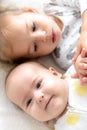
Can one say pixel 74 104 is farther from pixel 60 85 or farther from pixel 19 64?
pixel 19 64

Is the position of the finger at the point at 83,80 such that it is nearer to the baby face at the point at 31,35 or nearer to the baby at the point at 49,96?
the baby at the point at 49,96

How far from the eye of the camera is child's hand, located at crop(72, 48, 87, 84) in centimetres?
109

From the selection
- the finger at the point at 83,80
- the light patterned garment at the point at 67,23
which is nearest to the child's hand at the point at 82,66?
the finger at the point at 83,80

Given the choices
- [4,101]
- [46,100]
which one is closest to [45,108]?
[46,100]

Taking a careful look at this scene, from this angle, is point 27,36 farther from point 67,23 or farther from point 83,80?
point 83,80

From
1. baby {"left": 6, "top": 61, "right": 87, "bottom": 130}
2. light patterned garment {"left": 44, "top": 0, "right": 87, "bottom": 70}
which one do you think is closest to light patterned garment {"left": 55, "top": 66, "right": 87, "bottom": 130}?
baby {"left": 6, "top": 61, "right": 87, "bottom": 130}

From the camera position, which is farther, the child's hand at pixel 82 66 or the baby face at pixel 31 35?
the baby face at pixel 31 35

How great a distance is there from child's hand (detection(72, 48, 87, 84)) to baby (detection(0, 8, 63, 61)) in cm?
19

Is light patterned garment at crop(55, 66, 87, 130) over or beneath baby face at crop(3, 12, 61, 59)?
beneath

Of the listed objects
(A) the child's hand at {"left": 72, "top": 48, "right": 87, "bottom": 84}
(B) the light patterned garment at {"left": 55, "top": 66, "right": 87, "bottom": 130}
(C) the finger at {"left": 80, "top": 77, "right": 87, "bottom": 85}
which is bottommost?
(B) the light patterned garment at {"left": 55, "top": 66, "right": 87, "bottom": 130}

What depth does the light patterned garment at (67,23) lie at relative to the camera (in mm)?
1299

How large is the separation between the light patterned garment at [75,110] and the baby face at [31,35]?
20cm

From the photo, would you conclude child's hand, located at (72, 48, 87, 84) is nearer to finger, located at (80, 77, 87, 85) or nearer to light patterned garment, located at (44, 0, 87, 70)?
finger, located at (80, 77, 87, 85)

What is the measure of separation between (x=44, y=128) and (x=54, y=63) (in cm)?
28
